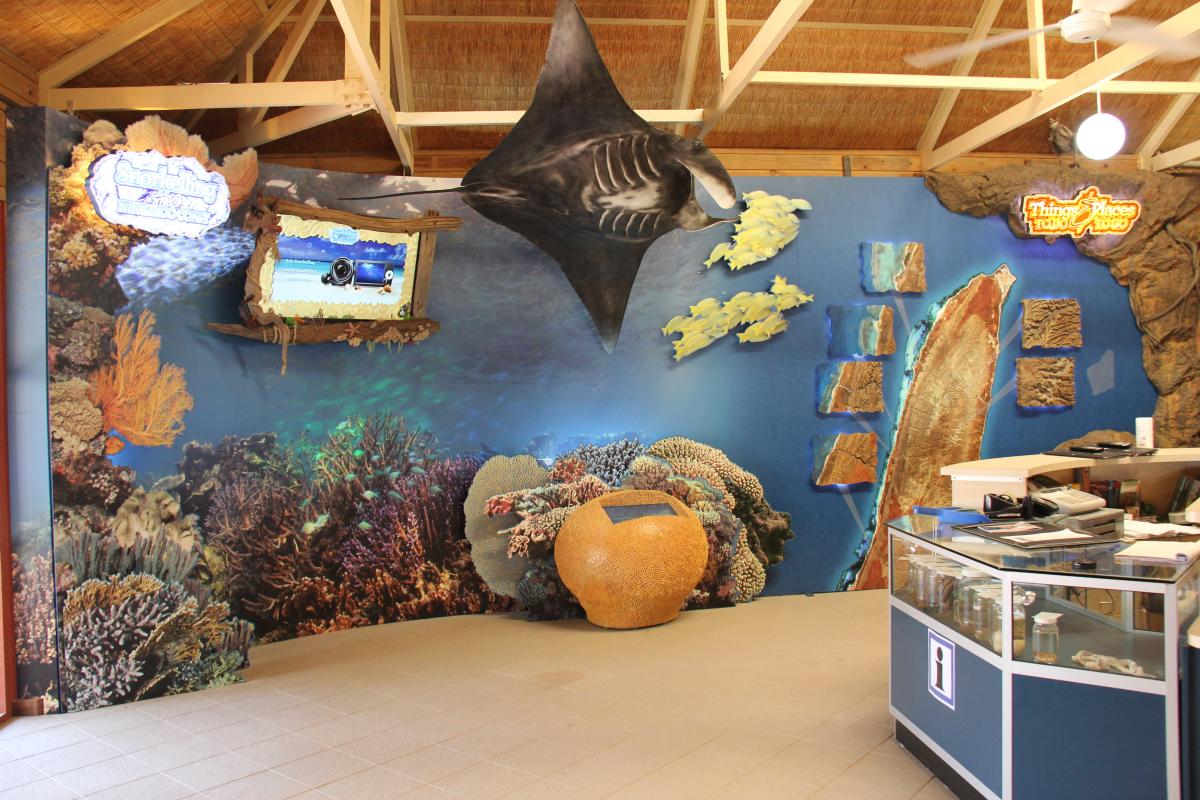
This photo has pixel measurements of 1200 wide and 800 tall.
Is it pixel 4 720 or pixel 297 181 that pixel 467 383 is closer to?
pixel 297 181

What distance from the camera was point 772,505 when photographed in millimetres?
7191

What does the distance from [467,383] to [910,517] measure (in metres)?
3.80

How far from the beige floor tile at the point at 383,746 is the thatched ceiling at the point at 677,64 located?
5415mm

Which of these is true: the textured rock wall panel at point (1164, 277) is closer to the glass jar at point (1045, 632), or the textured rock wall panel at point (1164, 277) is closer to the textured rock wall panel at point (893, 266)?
the textured rock wall panel at point (893, 266)

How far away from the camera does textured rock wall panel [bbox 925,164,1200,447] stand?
7.75m

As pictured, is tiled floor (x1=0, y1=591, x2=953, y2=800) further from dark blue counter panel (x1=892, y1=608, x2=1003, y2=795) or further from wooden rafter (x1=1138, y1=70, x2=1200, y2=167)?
wooden rafter (x1=1138, y1=70, x2=1200, y2=167)

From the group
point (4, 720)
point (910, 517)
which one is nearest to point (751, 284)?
point (910, 517)

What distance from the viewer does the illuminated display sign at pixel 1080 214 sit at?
24.8ft

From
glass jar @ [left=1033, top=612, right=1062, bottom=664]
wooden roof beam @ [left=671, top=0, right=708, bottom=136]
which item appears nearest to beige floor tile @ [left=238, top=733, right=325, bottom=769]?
glass jar @ [left=1033, top=612, right=1062, bottom=664]

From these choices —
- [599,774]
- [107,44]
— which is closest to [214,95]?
[107,44]

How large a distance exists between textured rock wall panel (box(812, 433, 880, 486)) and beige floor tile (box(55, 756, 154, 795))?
5.18 meters

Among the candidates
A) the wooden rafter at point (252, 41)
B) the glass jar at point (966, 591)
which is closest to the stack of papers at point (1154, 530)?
the glass jar at point (966, 591)

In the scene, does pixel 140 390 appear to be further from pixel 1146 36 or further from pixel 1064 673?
pixel 1146 36

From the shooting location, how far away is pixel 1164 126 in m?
8.98
